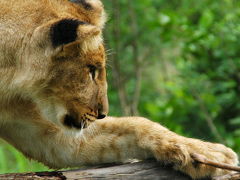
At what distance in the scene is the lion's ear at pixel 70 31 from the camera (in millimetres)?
3043

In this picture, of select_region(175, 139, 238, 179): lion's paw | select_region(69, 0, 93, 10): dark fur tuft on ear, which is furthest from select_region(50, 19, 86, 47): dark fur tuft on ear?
select_region(175, 139, 238, 179): lion's paw

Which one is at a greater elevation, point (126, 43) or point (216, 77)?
point (126, 43)

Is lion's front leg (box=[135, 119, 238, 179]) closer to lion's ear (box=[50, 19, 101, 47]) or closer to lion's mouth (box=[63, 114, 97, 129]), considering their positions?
lion's mouth (box=[63, 114, 97, 129])

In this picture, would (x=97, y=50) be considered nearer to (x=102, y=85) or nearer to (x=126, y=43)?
(x=102, y=85)

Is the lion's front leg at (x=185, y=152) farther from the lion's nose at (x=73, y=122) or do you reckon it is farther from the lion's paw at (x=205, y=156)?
the lion's nose at (x=73, y=122)

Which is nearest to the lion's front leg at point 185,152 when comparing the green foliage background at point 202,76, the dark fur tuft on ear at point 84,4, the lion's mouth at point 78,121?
the lion's mouth at point 78,121

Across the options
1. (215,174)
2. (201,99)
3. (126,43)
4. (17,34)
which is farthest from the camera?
(126,43)

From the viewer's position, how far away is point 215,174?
2.87 m

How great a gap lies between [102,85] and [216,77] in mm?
3305

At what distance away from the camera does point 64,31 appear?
3068 millimetres

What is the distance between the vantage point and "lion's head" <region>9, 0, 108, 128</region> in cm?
313

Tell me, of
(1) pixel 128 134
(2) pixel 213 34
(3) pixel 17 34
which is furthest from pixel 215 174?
(2) pixel 213 34

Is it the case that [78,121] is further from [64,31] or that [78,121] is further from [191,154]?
[191,154]

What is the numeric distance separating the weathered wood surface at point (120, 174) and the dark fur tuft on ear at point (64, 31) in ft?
2.82
